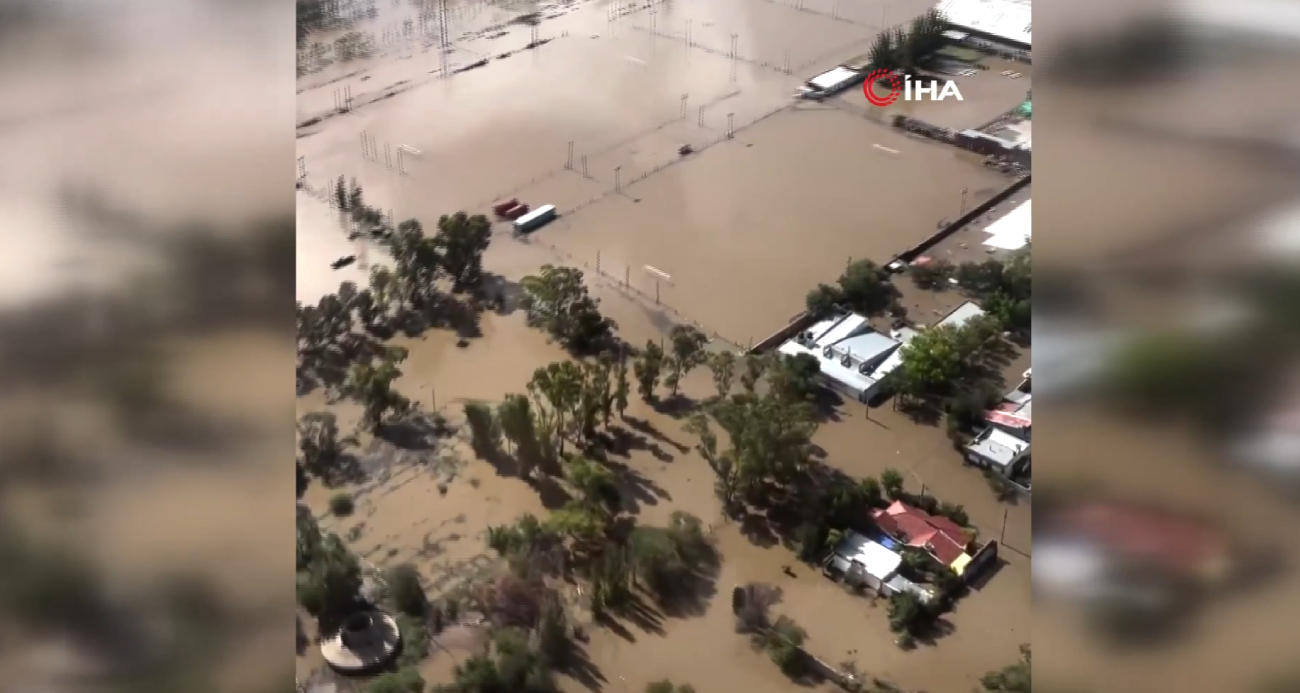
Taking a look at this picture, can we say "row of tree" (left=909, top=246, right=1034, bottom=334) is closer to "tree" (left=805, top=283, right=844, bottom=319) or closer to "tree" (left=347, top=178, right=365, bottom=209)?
"tree" (left=805, top=283, right=844, bottom=319)

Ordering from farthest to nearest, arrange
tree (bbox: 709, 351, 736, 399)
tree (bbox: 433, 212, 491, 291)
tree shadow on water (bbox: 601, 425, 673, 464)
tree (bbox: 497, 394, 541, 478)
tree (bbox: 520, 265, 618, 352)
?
tree (bbox: 433, 212, 491, 291) < tree (bbox: 520, 265, 618, 352) < tree (bbox: 709, 351, 736, 399) < tree shadow on water (bbox: 601, 425, 673, 464) < tree (bbox: 497, 394, 541, 478)

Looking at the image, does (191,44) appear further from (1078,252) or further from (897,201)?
(897,201)

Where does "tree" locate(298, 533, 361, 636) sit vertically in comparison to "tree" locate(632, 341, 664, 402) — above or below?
below

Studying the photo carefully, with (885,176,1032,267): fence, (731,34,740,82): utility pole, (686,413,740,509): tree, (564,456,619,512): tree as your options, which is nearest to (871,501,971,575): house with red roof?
(686,413,740,509): tree

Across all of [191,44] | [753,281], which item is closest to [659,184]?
[753,281]

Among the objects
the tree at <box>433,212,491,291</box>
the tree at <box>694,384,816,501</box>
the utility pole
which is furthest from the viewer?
the utility pole

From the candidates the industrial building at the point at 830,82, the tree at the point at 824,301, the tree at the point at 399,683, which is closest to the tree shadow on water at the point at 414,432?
the tree at the point at 399,683
